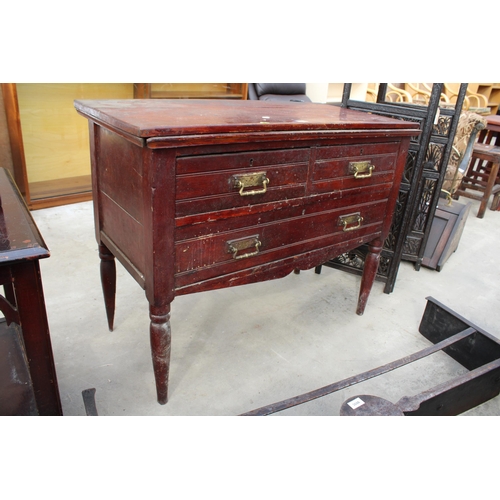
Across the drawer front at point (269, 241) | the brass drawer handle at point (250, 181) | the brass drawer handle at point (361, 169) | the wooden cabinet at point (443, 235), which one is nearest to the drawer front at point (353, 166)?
the brass drawer handle at point (361, 169)

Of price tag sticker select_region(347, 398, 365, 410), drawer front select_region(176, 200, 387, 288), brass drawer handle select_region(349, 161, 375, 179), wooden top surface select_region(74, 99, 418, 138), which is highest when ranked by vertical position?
wooden top surface select_region(74, 99, 418, 138)

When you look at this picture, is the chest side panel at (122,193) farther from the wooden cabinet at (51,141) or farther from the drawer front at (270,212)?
the wooden cabinet at (51,141)

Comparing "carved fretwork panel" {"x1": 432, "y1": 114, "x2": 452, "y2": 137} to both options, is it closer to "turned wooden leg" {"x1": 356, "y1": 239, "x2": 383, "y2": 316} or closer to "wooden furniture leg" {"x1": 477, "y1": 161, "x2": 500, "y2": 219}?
"turned wooden leg" {"x1": 356, "y1": 239, "x2": 383, "y2": 316}

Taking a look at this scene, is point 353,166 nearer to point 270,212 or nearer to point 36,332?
point 270,212

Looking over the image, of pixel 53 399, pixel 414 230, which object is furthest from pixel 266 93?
pixel 53 399

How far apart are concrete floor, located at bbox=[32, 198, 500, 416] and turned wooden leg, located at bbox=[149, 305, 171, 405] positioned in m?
0.13

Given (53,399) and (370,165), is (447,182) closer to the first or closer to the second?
(370,165)

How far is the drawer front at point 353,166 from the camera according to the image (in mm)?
1613

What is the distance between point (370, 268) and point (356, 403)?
3.24ft

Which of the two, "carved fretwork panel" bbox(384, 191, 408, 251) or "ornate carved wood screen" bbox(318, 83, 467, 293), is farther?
"carved fretwork panel" bbox(384, 191, 408, 251)

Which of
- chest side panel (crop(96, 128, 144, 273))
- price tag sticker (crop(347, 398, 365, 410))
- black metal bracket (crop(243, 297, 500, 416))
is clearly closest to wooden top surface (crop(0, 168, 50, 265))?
chest side panel (crop(96, 128, 144, 273))

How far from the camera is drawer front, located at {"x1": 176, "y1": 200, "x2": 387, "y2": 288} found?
1.41m

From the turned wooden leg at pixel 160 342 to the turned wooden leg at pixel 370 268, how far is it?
1.07 meters

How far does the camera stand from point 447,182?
3.58 meters
